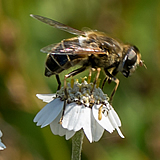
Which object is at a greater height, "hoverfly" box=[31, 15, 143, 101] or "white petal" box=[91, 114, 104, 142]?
"hoverfly" box=[31, 15, 143, 101]

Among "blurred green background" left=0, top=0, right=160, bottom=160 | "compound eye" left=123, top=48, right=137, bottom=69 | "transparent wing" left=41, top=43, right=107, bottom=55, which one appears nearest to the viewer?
"transparent wing" left=41, top=43, right=107, bottom=55

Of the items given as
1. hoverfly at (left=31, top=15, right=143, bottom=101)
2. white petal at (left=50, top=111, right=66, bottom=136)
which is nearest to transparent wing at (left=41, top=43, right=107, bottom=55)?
hoverfly at (left=31, top=15, right=143, bottom=101)

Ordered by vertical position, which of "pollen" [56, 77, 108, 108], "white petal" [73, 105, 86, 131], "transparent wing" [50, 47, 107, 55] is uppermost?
"transparent wing" [50, 47, 107, 55]

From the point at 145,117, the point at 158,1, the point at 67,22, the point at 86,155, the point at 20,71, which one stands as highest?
the point at 158,1

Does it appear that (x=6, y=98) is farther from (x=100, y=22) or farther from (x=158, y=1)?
(x=158, y=1)

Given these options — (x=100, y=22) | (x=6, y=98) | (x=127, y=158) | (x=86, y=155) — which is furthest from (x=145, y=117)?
(x=6, y=98)

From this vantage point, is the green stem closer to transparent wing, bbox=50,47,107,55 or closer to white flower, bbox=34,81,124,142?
white flower, bbox=34,81,124,142

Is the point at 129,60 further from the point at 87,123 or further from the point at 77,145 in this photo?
the point at 77,145

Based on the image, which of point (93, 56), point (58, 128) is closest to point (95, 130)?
point (58, 128)
